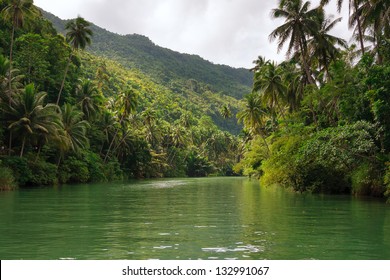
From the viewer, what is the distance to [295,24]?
134 ft

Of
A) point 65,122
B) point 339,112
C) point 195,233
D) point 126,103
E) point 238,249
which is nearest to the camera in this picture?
point 238,249

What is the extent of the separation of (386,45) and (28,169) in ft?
107

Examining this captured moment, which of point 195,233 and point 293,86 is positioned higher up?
point 293,86

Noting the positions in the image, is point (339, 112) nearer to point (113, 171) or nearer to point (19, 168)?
point (19, 168)

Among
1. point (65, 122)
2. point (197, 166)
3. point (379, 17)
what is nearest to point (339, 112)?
point (379, 17)

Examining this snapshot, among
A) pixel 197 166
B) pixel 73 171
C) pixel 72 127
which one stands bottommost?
pixel 73 171

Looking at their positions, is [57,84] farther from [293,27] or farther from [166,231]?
[166,231]

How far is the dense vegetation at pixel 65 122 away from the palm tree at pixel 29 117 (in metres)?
0.09

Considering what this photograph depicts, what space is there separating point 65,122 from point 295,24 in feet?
89.6

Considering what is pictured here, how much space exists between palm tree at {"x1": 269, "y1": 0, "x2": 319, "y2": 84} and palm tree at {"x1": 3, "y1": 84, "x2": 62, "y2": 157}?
21.5 meters

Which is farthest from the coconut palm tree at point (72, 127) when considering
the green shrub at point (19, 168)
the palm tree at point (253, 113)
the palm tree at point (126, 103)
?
the palm tree at point (253, 113)

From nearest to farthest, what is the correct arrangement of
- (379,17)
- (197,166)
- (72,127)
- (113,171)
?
(379,17) < (72,127) < (113,171) < (197,166)

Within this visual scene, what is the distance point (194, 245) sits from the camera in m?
12.2

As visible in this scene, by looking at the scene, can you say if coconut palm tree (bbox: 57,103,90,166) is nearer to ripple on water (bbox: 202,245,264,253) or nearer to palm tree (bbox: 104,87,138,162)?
palm tree (bbox: 104,87,138,162)
